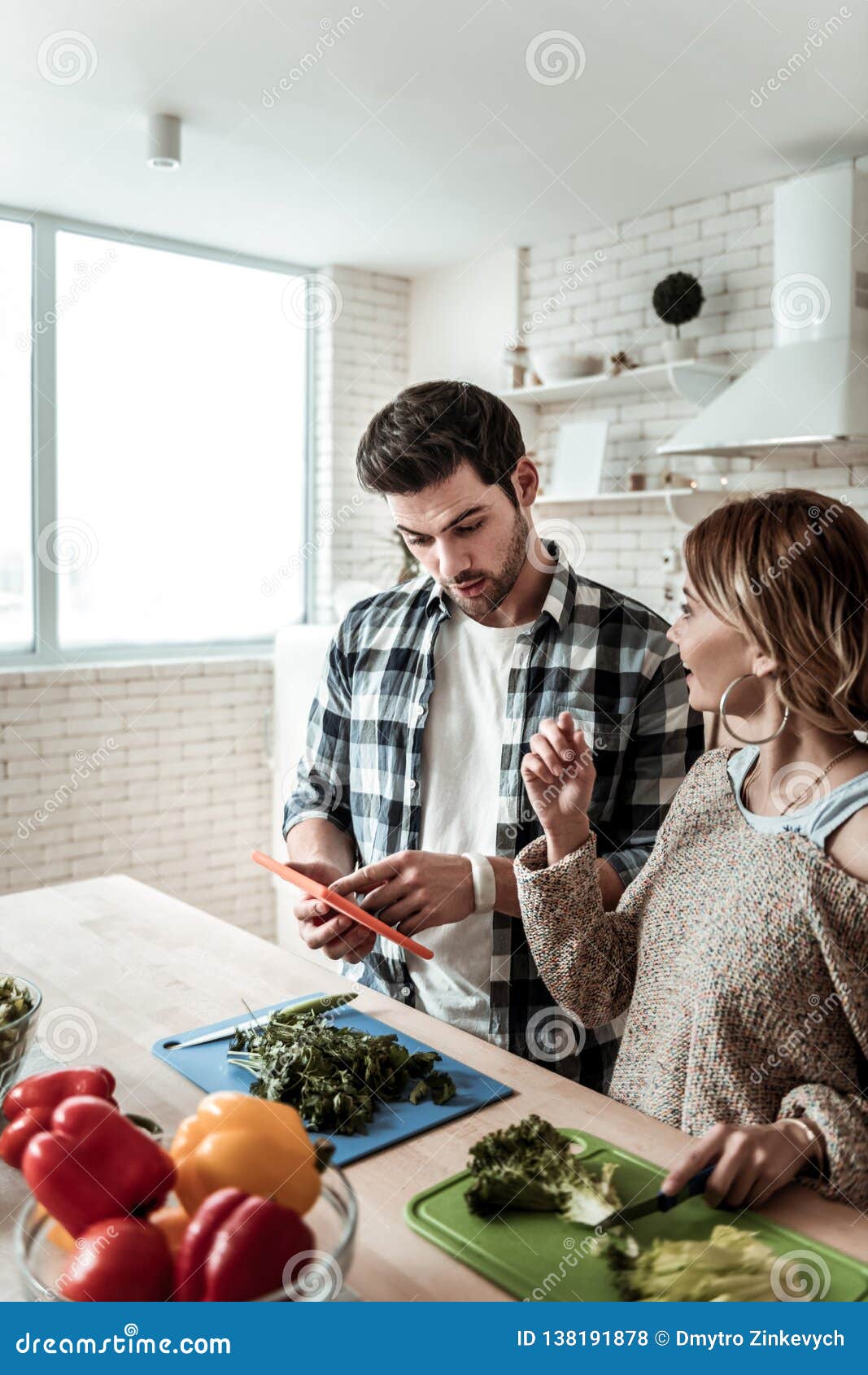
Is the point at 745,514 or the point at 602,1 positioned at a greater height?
the point at 602,1

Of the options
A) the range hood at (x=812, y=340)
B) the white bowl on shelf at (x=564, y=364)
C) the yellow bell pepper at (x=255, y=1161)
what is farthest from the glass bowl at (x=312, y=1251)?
the white bowl on shelf at (x=564, y=364)

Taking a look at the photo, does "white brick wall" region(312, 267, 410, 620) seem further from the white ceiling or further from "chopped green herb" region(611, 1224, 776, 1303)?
"chopped green herb" region(611, 1224, 776, 1303)

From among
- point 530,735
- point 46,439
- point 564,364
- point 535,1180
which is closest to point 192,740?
point 46,439

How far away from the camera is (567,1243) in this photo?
2.99 feet

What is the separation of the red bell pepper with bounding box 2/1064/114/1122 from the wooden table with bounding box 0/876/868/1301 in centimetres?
10

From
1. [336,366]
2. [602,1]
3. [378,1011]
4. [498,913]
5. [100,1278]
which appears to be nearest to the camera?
[100,1278]

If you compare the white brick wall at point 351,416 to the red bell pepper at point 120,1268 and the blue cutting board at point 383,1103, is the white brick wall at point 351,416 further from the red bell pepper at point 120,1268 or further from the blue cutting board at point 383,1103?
the red bell pepper at point 120,1268

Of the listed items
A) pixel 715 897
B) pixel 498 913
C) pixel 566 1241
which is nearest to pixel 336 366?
pixel 498 913

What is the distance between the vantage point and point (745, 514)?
1.24m

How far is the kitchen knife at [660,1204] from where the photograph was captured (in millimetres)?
920

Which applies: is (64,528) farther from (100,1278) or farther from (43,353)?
(100,1278)

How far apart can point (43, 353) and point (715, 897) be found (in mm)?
3654

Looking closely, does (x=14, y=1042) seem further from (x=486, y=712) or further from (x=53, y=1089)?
(x=486, y=712)

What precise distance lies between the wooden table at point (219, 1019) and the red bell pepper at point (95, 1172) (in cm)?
17
